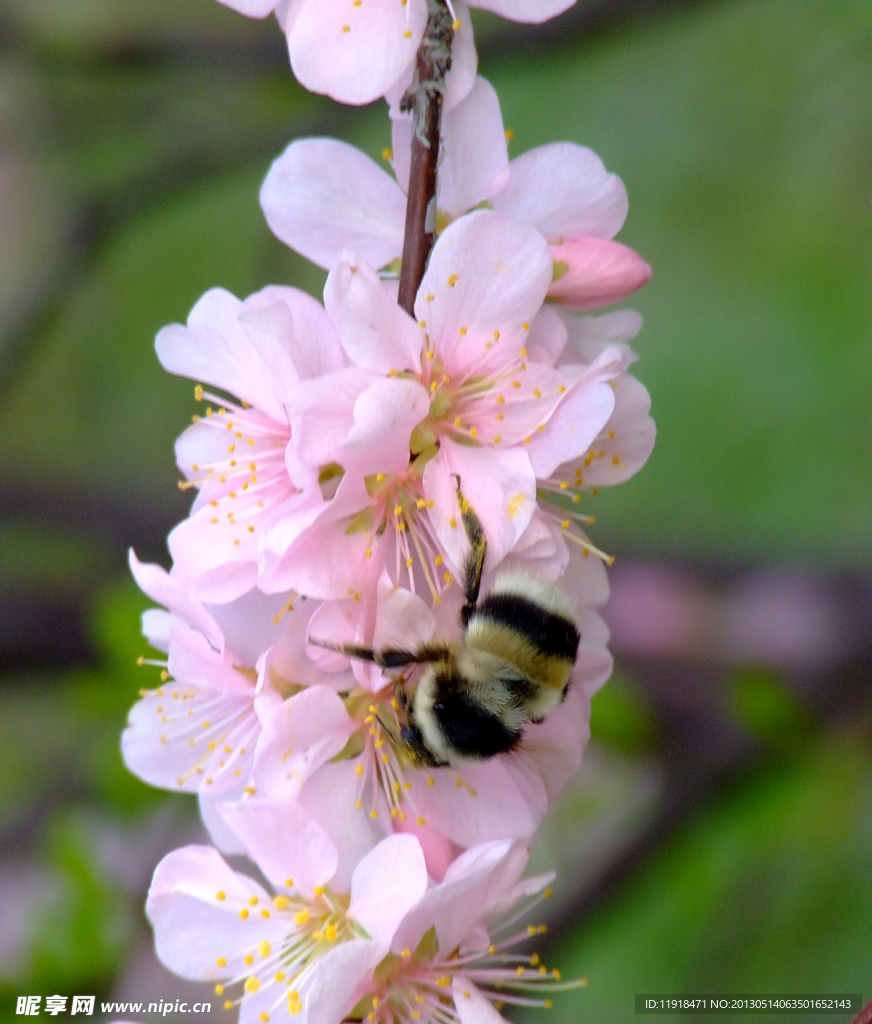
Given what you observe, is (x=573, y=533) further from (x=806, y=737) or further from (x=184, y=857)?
(x=806, y=737)

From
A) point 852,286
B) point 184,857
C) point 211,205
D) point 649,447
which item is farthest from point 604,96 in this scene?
point 184,857

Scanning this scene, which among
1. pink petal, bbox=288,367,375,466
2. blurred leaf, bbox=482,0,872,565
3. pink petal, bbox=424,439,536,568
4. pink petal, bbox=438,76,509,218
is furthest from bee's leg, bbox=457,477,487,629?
blurred leaf, bbox=482,0,872,565

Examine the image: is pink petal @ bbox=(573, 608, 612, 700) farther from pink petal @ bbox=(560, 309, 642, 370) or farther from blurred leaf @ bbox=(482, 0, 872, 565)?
blurred leaf @ bbox=(482, 0, 872, 565)

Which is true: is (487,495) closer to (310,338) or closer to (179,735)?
(310,338)

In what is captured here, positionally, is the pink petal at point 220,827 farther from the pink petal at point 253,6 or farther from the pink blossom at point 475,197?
the pink petal at point 253,6

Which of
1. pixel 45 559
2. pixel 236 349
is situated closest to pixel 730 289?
pixel 45 559

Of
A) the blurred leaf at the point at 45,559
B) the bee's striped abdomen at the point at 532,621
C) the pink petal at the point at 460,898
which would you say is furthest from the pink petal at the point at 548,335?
the blurred leaf at the point at 45,559
